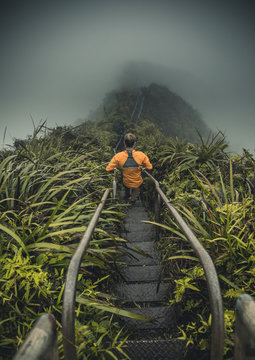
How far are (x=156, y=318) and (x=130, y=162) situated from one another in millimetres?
2490

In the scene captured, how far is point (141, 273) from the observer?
83.0 inches

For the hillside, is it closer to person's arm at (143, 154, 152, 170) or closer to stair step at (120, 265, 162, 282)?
person's arm at (143, 154, 152, 170)

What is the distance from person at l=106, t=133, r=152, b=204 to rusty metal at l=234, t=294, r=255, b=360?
2.87 m

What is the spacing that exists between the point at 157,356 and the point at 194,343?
0.26 meters

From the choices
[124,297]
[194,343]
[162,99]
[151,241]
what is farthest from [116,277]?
[162,99]

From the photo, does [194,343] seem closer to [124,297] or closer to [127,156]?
[124,297]

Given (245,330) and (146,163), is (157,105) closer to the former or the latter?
(146,163)

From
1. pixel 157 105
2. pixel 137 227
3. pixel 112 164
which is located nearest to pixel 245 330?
pixel 137 227

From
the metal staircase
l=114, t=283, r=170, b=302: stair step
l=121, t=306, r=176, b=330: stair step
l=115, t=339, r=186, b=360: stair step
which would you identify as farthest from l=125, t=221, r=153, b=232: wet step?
l=115, t=339, r=186, b=360: stair step

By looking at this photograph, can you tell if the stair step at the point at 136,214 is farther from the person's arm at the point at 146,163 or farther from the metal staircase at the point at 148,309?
the metal staircase at the point at 148,309

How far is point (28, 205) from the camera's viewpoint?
1.88 m

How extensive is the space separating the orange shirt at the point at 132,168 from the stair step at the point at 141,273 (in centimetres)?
181

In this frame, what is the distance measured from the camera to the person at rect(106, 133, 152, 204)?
3572mm

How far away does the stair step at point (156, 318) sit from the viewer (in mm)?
1581
